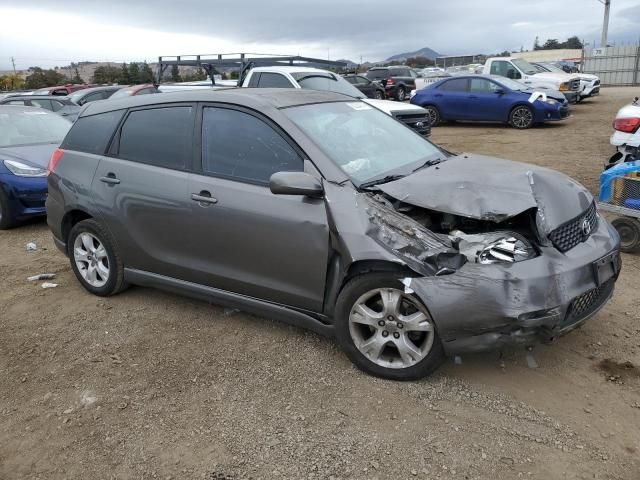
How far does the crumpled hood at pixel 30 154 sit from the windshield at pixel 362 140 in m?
4.86

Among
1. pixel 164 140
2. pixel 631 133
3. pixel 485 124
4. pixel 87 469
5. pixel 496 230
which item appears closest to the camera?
pixel 87 469

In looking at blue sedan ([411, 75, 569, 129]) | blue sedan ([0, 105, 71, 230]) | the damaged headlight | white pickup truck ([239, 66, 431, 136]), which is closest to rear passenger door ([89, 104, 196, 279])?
the damaged headlight

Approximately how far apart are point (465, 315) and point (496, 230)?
621mm

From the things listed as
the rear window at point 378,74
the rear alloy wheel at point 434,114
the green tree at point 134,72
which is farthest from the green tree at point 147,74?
Answer: the rear window at point 378,74

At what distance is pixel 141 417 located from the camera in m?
3.20

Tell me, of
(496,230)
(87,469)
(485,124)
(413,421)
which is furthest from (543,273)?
(485,124)

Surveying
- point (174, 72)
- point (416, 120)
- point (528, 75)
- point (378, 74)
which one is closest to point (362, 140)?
point (416, 120)

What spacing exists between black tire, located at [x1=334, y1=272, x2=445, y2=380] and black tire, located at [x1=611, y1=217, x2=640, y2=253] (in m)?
3.24

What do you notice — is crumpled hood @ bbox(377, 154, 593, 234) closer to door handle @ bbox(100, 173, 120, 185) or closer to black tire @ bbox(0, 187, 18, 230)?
door handle @ bbox(100, 173, 120, 185)

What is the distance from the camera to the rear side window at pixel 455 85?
52.6 feet

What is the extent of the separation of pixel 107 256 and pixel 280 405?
89.8 inches

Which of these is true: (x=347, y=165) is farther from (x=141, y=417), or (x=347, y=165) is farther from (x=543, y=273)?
(x=141, y=417)

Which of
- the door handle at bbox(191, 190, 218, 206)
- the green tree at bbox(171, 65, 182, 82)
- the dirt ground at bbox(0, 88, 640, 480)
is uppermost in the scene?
the green tree at bbox(171, 65, 182, 82)

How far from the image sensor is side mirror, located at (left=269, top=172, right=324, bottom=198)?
3.36 metres
